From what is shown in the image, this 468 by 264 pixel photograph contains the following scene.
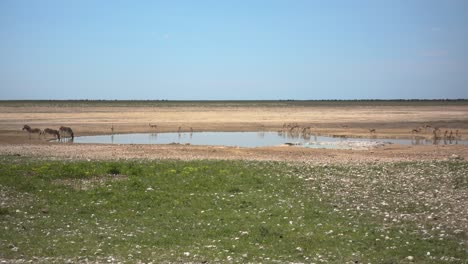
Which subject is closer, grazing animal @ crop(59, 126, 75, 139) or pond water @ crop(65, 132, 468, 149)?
pond water @ crop(65, 132, 468, 149)

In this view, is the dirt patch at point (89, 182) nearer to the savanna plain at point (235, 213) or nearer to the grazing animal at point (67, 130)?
the savanna plain at point (235, 213)

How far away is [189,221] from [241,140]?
130ft

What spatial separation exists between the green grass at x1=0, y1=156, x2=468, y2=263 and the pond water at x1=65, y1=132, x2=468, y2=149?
26.3 meters

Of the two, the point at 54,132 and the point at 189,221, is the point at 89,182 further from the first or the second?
the point at 54,132

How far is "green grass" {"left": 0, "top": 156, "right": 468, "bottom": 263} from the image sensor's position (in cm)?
1130

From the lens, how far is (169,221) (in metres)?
14.3

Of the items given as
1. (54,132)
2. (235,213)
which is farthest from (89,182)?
(54,132)

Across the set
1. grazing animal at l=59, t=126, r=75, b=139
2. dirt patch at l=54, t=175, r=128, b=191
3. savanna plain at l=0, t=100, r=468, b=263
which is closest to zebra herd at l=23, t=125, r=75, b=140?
grazing animal at l=59, t=126, r=75, b=139

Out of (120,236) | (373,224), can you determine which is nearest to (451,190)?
(373,224)

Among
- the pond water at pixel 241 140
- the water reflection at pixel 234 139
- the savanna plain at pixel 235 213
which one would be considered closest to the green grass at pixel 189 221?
the savanna plain at pixel 235 213

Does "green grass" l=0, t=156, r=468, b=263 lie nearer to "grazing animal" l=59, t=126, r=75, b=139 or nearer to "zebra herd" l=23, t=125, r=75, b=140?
"zebra herd" l=23, t=125, r=75, b=140

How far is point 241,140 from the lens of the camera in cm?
5403

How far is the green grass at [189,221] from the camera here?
11.3 m

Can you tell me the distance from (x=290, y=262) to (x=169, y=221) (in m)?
4.84
